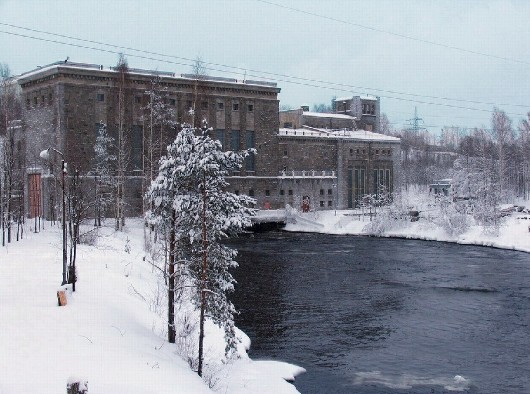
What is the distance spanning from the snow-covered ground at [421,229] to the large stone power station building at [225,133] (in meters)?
5.73

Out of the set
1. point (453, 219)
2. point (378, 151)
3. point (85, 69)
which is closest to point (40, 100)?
point (85, 69)

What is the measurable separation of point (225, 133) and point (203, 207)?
5399 cm

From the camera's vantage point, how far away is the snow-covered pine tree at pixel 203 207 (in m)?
14.2

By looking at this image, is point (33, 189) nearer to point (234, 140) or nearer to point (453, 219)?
point (234, 140)

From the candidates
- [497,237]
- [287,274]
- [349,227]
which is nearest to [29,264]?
[287,274]

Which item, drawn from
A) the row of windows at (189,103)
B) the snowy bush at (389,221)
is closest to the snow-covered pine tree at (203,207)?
the row of windows at (189,103)

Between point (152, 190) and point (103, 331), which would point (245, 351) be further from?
point (152, 190)

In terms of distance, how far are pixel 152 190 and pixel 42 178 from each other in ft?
141

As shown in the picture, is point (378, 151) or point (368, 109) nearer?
point (378, 151)

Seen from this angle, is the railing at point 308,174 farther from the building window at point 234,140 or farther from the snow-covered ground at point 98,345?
the snow-covered ground at point 98,345

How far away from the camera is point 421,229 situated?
189 feet

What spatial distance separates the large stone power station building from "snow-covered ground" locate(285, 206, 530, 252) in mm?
5729

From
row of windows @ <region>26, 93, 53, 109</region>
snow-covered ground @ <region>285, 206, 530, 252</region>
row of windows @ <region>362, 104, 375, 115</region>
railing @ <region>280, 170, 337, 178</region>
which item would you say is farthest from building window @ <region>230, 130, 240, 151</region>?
row of windows @ <region>362, 104, 375, 115</region>

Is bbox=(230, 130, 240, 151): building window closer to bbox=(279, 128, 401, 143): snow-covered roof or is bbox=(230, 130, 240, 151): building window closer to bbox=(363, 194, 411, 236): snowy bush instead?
bbox=(279, 128, 401, 143): snow-covered roof
